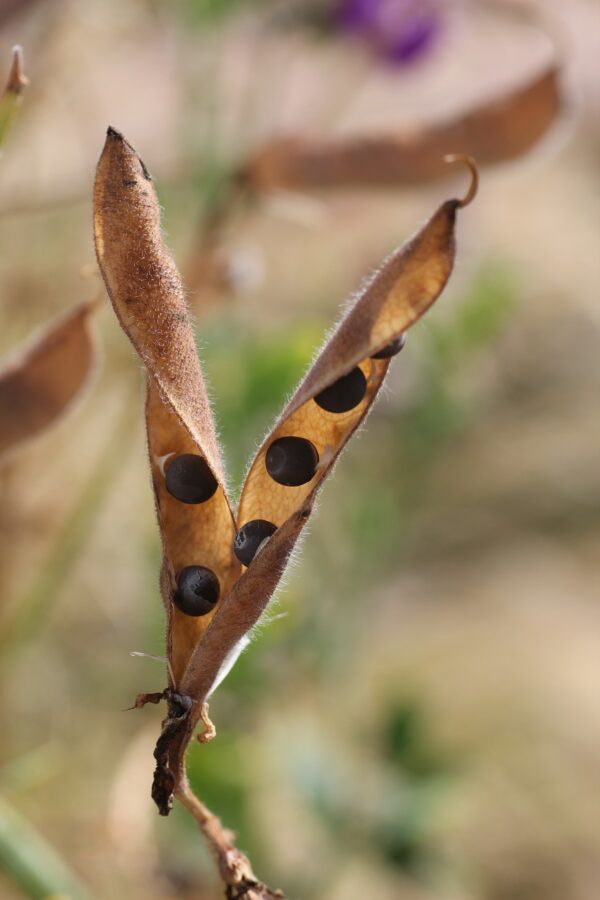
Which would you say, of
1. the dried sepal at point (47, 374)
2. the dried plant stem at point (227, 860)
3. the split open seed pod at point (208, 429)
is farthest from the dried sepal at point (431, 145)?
the dried plant stem at point (227, 860)

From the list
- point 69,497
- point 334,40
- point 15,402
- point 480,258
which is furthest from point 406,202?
point 15,402

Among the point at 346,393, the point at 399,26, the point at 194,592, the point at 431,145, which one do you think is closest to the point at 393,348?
the point at 346,393

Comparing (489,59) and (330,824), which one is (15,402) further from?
(489,59)

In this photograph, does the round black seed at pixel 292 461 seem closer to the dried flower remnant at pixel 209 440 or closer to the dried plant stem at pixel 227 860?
the dried flower remnant at pixel 209 440

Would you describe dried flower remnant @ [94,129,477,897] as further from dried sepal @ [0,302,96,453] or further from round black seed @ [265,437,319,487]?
dried sepal @ [0,302,96,453]

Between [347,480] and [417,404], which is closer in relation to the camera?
[417,404]

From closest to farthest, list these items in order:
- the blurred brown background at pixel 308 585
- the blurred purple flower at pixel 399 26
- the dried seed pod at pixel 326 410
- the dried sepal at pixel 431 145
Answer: the dried seed pod at pixel 326 410 < the dried sepal at pixel 431 145 < the blurred brown background at pixel 308 585 < the blurred purple flower at pixel 399 26
